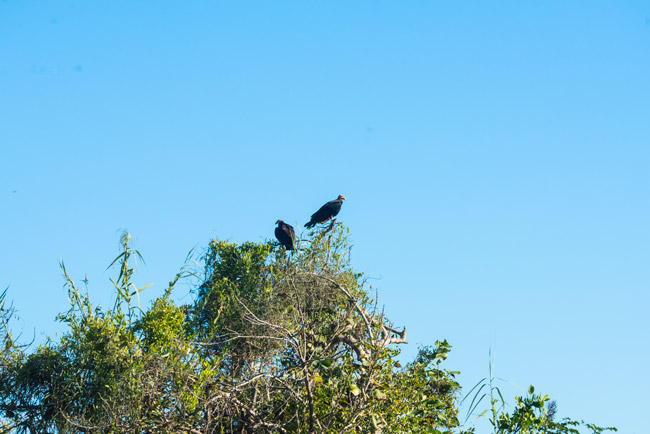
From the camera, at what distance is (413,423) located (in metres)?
9.47

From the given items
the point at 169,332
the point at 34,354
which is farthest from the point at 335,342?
the point at 34,354

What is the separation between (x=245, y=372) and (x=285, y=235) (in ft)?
10.8

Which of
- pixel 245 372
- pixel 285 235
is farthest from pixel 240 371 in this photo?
pixel 285 235

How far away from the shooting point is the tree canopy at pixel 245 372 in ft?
28.9

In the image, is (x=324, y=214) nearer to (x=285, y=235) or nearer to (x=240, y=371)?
(x=285, y=235)

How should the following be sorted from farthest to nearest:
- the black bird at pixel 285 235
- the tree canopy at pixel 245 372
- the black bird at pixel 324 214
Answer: the black bird at pixel 324 214 < the black bird at pixel 285 235 < the tree canopy at pixel 245 372

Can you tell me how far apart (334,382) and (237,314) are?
3344mm

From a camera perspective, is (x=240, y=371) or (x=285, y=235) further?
(x=285, y=235)

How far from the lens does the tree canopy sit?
28.9ft

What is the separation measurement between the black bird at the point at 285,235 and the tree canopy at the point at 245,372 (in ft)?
2.04

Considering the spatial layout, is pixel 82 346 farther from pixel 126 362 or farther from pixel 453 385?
pixel 453 385

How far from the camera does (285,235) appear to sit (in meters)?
13.6

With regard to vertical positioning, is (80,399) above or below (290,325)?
below

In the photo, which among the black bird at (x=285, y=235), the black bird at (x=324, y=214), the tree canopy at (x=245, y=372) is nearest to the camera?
the tree canopy at (x=245, y=372)
